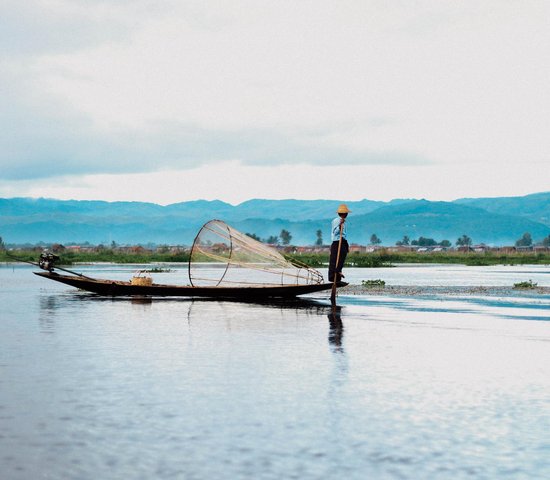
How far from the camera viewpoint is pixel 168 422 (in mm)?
11414

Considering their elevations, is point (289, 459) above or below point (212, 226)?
below

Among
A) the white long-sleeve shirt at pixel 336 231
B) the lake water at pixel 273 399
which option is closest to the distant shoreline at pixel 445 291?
the white long-sleeve shirt at pixel 336 231

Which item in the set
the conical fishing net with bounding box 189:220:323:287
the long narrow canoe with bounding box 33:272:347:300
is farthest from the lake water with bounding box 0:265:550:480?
the conical fishing net with bounding box 189:220:323:287

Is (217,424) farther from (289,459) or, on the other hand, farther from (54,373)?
(54,373)

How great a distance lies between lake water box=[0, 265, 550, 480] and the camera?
962 cm

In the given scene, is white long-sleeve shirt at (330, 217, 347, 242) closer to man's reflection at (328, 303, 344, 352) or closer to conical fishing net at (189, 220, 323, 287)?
man's reflection at (328, 303, 344, 352)

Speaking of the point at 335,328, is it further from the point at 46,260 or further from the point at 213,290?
the point at 46,260

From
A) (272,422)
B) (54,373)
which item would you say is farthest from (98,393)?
(272,422)

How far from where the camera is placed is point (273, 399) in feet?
42.9

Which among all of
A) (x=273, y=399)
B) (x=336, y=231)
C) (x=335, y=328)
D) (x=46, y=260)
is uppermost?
(x=336, y=231)

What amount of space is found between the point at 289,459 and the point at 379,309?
66.6 feet

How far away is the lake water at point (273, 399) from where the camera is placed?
379 inches

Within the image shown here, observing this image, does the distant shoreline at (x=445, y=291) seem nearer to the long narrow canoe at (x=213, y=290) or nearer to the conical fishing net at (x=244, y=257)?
the conical fishing net at (x=244, y=257)

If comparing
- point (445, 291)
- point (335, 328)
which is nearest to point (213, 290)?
point (335, 328)
